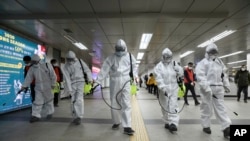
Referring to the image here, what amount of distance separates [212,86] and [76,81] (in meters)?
2.74

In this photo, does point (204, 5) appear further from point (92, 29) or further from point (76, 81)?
point (92, 29)

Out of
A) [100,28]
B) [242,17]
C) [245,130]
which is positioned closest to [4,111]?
[100,28]

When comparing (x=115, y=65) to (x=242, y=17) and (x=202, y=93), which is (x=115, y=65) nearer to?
(x=202, y=93)

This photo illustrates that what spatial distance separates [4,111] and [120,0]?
4168 mm

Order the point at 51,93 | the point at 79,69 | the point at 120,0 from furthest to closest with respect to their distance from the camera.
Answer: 1. the point at 51,93
2. the point at 79,69
3. the point at 120,0

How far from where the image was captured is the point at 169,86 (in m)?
4.14

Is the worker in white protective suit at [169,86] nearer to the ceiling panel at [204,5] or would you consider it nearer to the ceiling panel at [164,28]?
the ceiling panel at [204,5]

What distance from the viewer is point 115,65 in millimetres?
4266

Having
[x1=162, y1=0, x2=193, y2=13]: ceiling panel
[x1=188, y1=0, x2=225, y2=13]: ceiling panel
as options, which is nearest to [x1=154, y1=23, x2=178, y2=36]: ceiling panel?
[x1=162, y1=0, x2=193, y2=13]: ceiling panel

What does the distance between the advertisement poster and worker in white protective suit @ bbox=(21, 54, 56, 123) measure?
1256 mm

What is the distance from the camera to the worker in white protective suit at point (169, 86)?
13.2ft

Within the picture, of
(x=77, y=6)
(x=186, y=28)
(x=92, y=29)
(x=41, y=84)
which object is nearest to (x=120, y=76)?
(x=77, y=6)

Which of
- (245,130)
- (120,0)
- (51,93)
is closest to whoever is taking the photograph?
(245,130)

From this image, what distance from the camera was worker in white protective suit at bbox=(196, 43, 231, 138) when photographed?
3.68m
